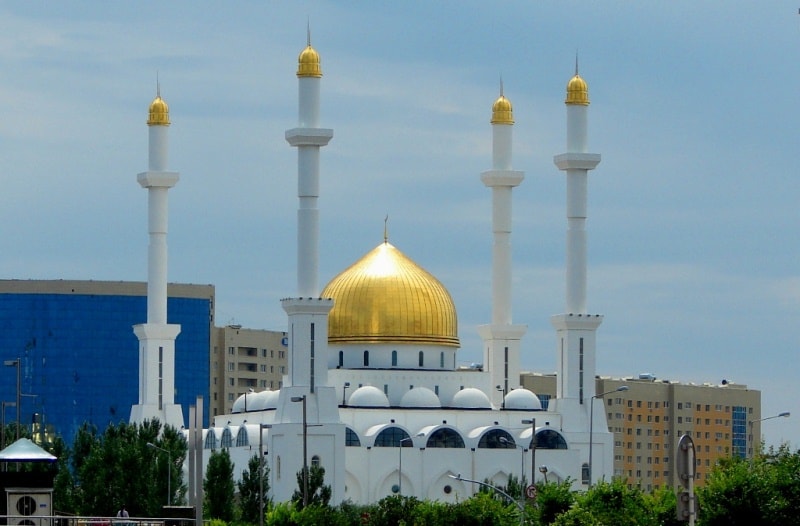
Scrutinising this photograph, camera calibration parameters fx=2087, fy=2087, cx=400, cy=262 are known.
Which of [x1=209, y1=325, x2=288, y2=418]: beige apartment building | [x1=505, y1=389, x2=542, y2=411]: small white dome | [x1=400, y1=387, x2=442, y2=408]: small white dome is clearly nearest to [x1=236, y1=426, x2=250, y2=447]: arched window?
[x1=400, y1=387, x2=442, y2=408]: small white dome

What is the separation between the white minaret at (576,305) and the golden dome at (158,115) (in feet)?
54.7

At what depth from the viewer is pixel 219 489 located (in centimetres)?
7462

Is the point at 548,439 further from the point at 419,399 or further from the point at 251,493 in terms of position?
the point at 251,493

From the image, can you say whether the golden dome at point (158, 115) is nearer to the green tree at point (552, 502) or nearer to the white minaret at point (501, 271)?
the white minaret at point (501, 271)

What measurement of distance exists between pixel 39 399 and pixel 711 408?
1800 inches

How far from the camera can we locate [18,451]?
4019 cm

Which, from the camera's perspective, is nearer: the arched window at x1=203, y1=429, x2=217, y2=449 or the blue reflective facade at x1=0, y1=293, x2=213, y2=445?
the arched window at x1=203, y1=429, x2=217, y2=449

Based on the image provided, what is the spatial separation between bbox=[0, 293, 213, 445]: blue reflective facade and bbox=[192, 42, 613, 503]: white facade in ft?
148

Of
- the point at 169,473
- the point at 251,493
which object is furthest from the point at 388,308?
the point at 169,473

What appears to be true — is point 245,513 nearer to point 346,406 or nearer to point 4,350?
point 346,406

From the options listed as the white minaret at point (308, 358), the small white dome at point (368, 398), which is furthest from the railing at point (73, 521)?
the small white dome at point (368, 398)

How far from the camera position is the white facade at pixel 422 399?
80.6 m

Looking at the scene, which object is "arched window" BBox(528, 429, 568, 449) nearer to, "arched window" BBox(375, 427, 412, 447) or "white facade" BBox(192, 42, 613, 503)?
"white facade" BBox(192, 42, 613, 503)

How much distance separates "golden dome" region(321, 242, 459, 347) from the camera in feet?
293
